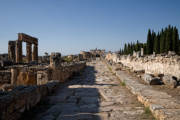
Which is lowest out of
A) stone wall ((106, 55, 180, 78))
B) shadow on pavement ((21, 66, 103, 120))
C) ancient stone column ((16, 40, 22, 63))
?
shadow on pavement ((21, 66, 103, 120))

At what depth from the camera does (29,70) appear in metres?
9.32

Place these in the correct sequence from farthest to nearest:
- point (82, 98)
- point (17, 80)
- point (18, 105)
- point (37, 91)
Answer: point (17, 80), point (82, 98), point (37, 91), point (18, 105)

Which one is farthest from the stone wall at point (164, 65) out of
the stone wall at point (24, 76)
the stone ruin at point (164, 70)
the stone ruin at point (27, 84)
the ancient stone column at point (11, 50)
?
the ancient stone column at point (11, 50)

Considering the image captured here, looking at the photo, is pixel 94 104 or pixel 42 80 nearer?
pixel 94 104

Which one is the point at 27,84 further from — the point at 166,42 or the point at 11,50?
the point at 166,42

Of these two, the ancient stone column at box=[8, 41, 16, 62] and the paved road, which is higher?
the ancient stone column at box=[8, 41, 16, 62]

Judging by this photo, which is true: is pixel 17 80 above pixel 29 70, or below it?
below

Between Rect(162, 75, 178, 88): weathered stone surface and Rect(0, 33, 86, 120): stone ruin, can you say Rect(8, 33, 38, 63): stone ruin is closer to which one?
Rect(0, 33, 86, 120): stone ruin

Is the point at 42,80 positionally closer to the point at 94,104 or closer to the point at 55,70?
the point at 55,70

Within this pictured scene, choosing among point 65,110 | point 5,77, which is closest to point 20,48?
point 5,77

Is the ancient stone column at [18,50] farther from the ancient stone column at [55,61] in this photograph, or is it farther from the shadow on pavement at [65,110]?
the shadow on pavement at [65,110]

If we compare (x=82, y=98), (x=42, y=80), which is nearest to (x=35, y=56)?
(x=42, y=80)

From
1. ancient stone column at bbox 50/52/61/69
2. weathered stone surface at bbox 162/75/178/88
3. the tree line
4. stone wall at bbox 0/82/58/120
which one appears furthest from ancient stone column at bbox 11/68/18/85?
the tree line

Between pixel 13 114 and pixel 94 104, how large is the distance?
2.23 metres
